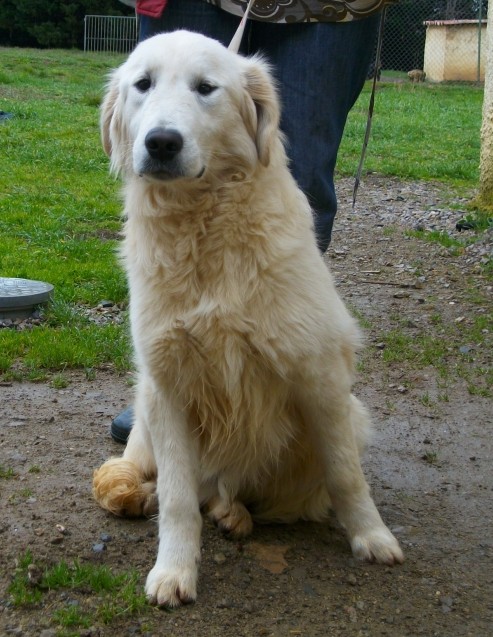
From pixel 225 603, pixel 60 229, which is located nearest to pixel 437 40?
pixel 60 229

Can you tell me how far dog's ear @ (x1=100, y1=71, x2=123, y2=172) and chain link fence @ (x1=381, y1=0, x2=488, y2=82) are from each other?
71.2 ft

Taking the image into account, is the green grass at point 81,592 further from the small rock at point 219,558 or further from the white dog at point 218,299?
the small rock at point 219,558

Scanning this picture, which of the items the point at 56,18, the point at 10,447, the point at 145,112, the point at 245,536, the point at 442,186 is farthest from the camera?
the point at 56,18

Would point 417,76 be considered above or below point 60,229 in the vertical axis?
above

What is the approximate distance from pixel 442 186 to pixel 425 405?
6.74m

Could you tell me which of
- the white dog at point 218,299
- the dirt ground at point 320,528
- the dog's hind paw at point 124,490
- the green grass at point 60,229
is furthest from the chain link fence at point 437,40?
the dog's hind paw at point 124,490

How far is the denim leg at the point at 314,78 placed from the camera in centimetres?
309

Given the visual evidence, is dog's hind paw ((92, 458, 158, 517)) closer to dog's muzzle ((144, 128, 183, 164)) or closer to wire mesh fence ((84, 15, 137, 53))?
dog's muzzle ((144, 128, 183, 164))

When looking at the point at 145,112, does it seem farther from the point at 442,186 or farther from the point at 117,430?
the point at 442,186

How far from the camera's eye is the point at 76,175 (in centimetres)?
986

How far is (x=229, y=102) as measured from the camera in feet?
8.66

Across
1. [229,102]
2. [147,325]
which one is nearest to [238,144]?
[229,102]

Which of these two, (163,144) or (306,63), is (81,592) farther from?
(306,63)

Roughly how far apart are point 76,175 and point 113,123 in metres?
7.28
